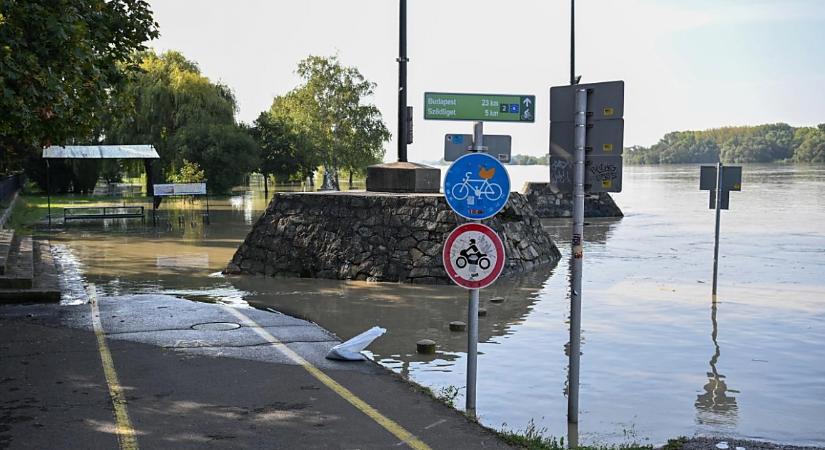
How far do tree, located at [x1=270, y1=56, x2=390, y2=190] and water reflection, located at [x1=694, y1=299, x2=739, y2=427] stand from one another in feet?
206

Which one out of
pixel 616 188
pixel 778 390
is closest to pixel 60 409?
pixel 616 188

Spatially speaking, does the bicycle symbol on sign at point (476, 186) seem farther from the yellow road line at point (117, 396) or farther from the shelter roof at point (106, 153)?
the shelter roof at point (106, 153)

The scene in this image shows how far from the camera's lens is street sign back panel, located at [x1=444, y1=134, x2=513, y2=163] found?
852 centimetres

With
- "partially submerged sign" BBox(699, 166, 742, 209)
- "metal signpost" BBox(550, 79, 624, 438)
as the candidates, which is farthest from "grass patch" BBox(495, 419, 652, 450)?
"partially submerged sign" BBox(699, 166, 742, 209)

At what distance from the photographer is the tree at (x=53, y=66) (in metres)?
9.84

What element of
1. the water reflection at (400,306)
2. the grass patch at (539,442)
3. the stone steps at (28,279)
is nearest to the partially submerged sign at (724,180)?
the water reflection at (400,306)

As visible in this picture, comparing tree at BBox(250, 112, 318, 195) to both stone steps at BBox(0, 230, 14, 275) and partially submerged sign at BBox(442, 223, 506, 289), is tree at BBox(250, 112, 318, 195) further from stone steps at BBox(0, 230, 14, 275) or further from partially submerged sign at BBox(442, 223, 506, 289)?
partially submerged sign at BBox(442, 223, 506, 289)

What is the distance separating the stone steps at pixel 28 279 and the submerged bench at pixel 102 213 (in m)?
11.0

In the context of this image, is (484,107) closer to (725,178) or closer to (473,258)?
(473,258)

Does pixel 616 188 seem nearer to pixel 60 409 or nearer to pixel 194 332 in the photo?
pixel 60 409

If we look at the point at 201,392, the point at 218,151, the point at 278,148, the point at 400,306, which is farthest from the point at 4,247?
the point at 278,148

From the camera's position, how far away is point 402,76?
16.2 meters

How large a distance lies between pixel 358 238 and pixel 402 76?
330cm

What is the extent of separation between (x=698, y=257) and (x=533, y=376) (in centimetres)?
1263
